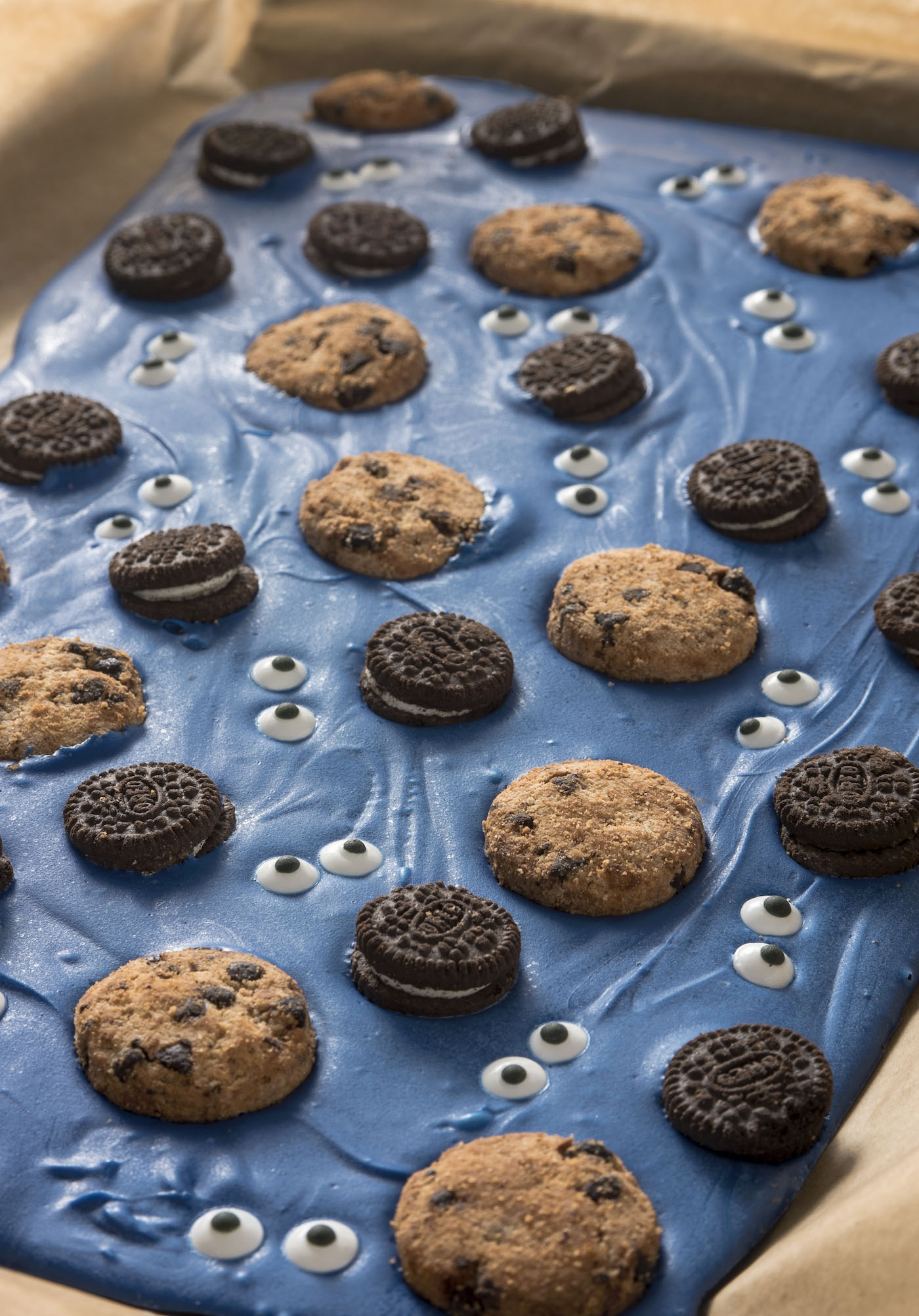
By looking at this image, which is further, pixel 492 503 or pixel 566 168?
pixel 566 168

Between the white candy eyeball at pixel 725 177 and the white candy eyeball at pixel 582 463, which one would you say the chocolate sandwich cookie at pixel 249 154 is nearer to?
the white candy eyeball at pixel 725 177

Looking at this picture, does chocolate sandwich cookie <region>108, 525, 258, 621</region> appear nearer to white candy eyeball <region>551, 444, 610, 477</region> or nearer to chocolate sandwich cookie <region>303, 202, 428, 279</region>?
white candy eyeball <region>551, 444, 610, 477</region>

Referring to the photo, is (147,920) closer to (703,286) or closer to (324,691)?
(324,691)

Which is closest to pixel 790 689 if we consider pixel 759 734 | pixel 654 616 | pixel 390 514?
pixel 759 734

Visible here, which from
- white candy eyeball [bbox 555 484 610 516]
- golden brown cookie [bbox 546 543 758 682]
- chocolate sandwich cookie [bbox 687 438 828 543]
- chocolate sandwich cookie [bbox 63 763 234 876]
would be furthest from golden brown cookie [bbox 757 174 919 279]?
chocolate sandwich cookie [bbox 63 763 234 876]

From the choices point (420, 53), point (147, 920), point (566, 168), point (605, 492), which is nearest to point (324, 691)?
point (147, 920)
